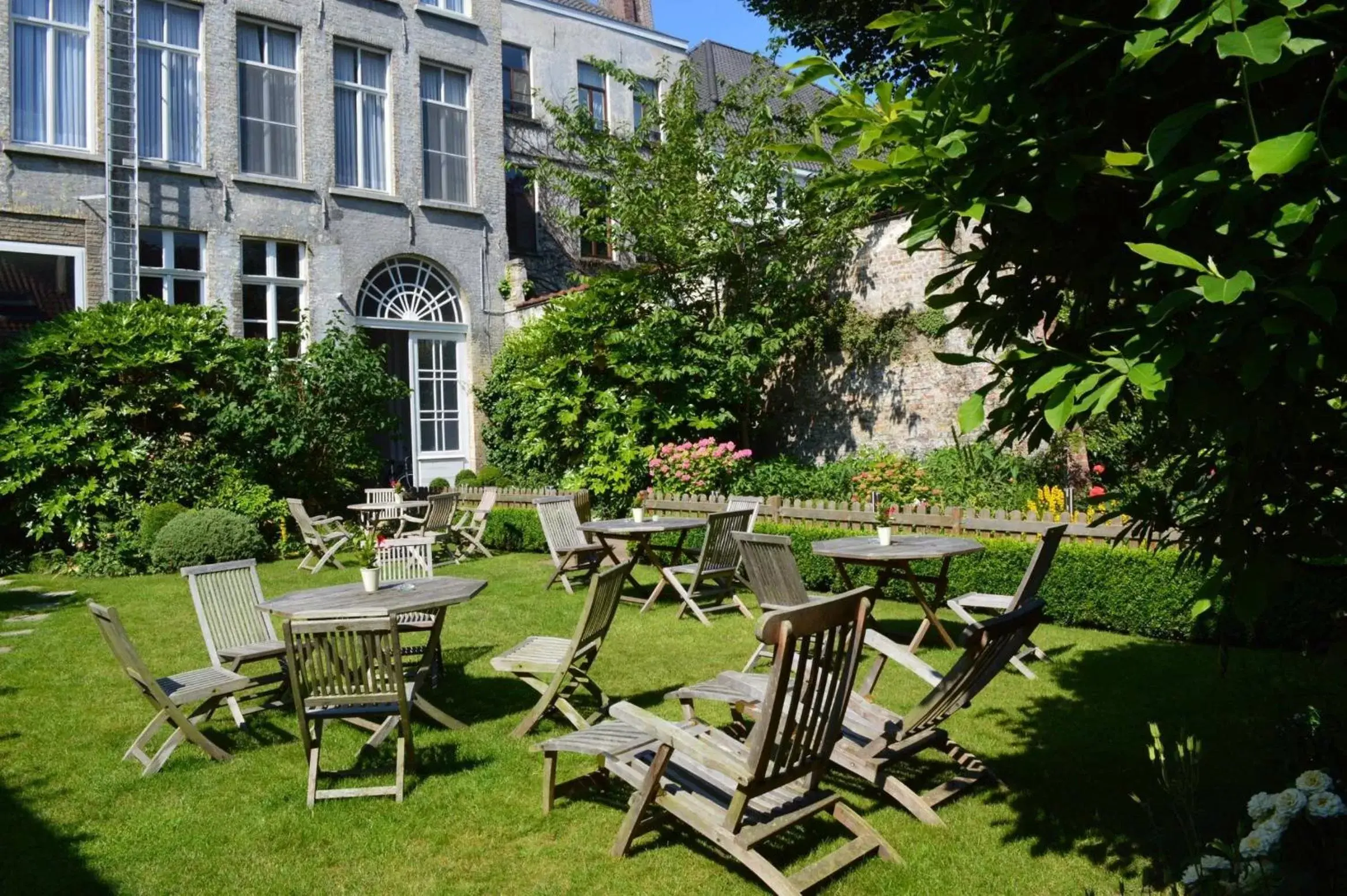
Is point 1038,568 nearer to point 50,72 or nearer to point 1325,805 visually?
point 1325,805

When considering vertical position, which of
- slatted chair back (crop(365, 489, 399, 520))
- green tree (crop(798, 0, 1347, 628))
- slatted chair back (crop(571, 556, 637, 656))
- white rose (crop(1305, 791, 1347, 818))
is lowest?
white rose (crop(1305, 791, 1347, 818))

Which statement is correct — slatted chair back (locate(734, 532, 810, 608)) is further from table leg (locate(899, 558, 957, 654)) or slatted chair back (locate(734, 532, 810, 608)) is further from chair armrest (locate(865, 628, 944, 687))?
chair armrest (locate(865, 628, 944, 687))

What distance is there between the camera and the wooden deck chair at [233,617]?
550 cm

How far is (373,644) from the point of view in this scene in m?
4.37

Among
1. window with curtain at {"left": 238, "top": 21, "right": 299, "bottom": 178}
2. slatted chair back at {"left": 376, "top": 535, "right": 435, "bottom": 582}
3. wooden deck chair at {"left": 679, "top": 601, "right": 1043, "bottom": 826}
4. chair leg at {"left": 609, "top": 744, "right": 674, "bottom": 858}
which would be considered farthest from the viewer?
window with curtain at {"left": 238, "top": 21, "right": 299, "bottom": 178}

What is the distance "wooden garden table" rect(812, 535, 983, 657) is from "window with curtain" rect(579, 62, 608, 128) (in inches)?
644

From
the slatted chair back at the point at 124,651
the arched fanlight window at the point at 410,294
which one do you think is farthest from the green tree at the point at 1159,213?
the arched fanlight window at the point at 410,294

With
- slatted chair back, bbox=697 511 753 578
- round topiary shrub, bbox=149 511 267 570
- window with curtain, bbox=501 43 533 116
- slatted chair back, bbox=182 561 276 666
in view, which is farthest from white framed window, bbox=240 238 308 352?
slatted chair back, bbox=182 561 276 666

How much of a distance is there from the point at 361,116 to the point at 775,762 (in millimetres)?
17203

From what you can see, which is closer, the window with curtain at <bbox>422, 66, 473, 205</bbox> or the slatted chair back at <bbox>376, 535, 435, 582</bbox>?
the slatted chair back at <bbox>376, 535, 435, 582</bbox>

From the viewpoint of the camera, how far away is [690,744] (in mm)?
3371

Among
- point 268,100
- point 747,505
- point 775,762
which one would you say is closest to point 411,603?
point 775,762

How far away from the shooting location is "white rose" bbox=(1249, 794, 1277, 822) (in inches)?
105

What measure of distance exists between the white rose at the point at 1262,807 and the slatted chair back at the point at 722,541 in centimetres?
573
